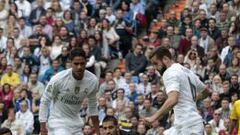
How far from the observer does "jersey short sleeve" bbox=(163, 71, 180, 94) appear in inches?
519

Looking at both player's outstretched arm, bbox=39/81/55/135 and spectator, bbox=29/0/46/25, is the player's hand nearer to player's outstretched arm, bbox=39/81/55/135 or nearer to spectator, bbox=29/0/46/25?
player's outstretched arm, bbox=39/81/55/135

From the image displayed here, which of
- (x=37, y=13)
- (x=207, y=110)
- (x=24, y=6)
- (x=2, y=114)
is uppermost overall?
(x=24, y=6)

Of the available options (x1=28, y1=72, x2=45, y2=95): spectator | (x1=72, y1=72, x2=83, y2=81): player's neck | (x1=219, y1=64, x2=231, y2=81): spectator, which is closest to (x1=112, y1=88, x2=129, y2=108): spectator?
(x1=219, y1=64, x2=231, y2=81): spectator

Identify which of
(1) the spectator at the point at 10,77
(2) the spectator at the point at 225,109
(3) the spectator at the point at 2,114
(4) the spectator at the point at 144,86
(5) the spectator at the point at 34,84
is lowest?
(2) the spectator at the point at 225,109

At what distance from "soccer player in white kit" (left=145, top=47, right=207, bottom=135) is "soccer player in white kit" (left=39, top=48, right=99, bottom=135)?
5.06 feet

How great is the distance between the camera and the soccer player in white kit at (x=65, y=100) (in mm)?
14656

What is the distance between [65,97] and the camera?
14719 mm

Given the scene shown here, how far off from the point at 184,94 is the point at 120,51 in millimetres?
13190

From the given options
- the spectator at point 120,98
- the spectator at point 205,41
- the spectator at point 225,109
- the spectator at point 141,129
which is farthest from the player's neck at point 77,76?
the spectator at point 205,41

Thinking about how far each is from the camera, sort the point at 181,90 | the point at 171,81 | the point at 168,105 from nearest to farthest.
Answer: the point at 168,105 → the point at 171,81 → the point at 181,90

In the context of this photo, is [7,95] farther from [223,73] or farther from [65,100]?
[65,100]

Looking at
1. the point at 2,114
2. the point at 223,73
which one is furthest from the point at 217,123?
the point at 2,114

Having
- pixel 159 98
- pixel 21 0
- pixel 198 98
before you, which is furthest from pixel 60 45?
pixel 198 98

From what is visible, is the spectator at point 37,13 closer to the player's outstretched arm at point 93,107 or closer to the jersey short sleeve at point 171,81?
the player's outstretched arm at point 93,107
